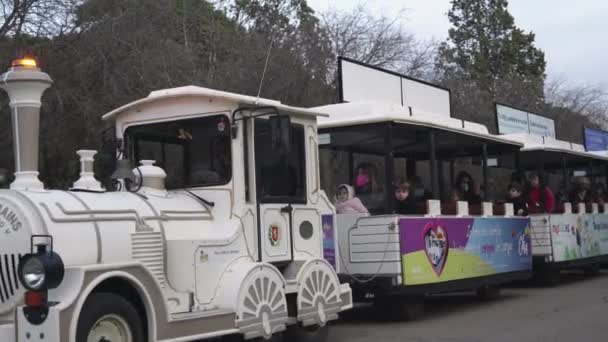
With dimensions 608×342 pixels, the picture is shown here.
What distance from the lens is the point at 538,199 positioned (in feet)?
A: 50.1

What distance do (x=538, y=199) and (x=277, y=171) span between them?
8.66m

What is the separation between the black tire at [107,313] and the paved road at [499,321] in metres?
3.55

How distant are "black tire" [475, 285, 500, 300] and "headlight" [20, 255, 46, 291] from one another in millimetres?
9088

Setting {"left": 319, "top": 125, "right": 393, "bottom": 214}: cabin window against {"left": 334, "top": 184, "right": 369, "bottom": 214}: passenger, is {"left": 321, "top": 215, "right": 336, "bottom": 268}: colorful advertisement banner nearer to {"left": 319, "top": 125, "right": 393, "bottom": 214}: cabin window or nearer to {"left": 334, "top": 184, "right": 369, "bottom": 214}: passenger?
{"left": 334, "top": 184, "right": 369, "bottom": 214}: passenger

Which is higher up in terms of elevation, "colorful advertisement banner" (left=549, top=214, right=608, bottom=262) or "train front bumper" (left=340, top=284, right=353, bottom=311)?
"colorful advertisement banner" (left=549, top=214, right=608, bottom=262)

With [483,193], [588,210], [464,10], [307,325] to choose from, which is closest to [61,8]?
[483,193]

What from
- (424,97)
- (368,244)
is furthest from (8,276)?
(424,97)

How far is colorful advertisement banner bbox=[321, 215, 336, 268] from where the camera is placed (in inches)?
374

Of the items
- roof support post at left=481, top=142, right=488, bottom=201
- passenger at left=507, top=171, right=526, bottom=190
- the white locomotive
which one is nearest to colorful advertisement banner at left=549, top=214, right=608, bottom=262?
passenger at left=507, top=171, right=526, bottom=190

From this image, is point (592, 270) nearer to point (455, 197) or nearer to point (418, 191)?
point (455, 197)

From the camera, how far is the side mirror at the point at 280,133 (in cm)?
739

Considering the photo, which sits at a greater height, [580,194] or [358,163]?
[358,163]

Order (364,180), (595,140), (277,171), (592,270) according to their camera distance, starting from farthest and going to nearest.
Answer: (595,140) < (592,270) < (364,180) < (277,171)

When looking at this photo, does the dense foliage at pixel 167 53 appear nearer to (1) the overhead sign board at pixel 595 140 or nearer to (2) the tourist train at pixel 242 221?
(2) the tourist train at pixel 242 221
